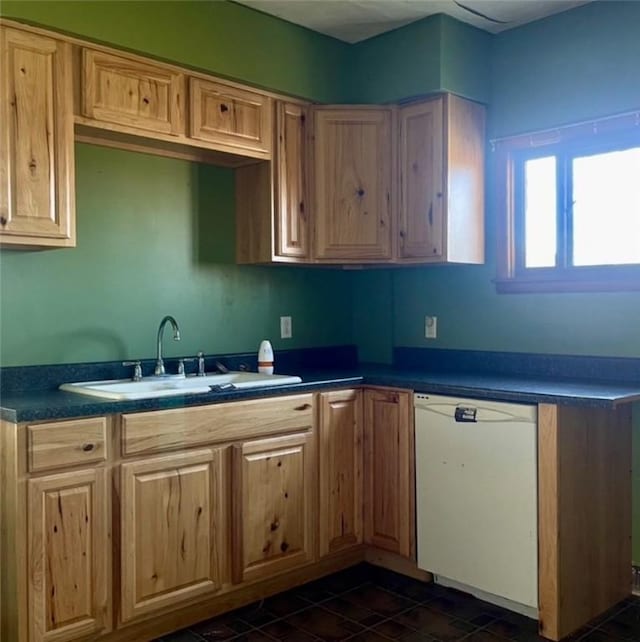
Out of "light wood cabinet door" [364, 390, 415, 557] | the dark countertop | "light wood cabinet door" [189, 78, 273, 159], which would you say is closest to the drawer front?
the dark countertop

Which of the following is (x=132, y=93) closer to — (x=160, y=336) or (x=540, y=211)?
(x=160, y=336)

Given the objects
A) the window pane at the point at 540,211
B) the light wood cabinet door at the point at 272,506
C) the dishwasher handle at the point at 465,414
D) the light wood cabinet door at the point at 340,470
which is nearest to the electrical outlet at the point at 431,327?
the window pane at the point at 540,211

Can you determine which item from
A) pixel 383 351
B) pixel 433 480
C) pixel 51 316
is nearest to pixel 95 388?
pixel 51 316

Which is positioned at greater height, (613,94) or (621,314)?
(613,94)

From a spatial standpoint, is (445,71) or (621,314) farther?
(445,71)

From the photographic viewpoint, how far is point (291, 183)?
321cm

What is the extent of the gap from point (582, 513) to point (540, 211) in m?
1.40

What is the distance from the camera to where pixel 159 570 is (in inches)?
95.6

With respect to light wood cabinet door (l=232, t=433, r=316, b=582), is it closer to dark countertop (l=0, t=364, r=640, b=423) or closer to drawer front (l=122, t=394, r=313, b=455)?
drawer front (l=122, t=394, r=313, b=455)

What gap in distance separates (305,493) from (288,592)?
414mm

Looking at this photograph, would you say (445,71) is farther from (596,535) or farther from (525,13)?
(596,535)

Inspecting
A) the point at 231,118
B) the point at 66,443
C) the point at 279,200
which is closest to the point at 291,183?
the point at 279,200

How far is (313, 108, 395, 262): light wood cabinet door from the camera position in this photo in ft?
10.8

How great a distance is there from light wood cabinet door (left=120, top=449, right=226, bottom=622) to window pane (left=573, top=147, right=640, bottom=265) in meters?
1.84
